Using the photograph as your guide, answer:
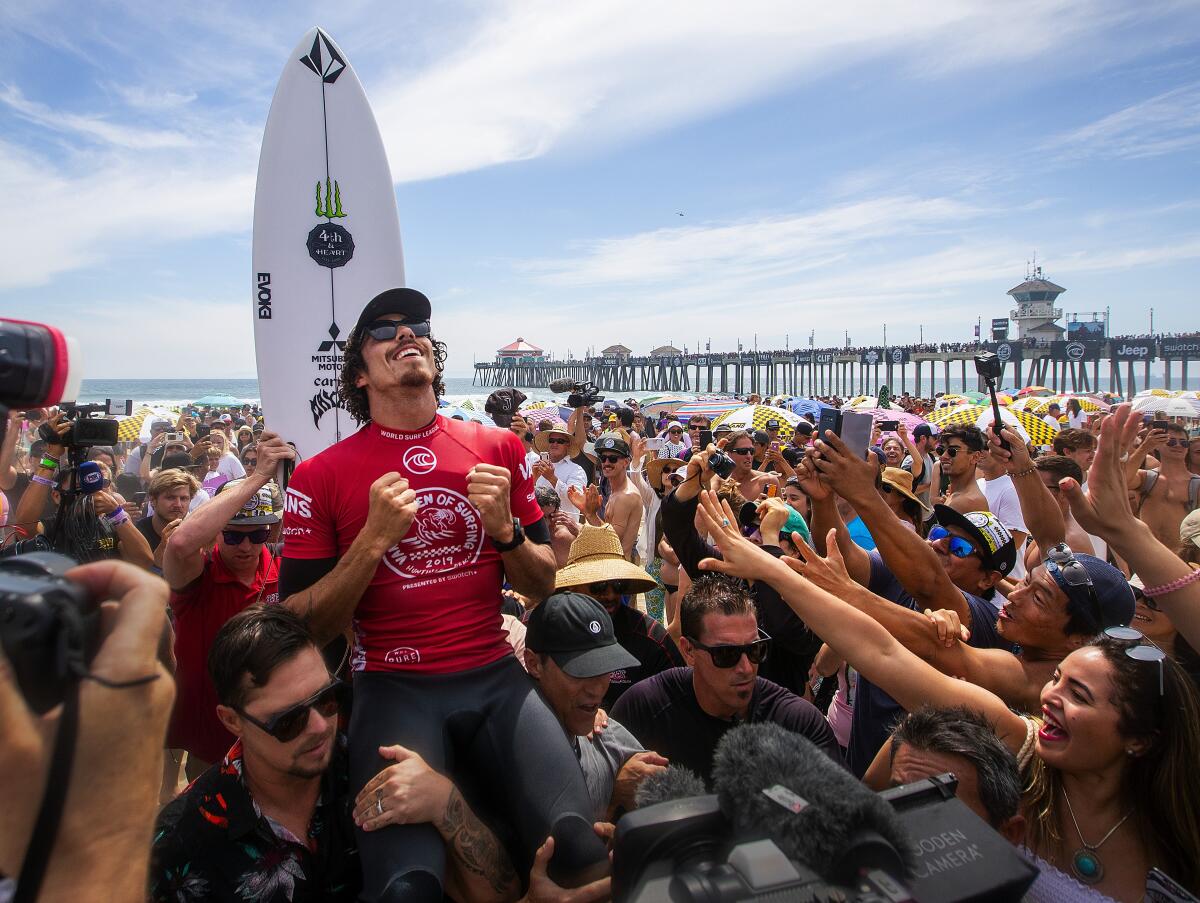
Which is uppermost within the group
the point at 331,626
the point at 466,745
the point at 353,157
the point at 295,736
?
the point at 353,157

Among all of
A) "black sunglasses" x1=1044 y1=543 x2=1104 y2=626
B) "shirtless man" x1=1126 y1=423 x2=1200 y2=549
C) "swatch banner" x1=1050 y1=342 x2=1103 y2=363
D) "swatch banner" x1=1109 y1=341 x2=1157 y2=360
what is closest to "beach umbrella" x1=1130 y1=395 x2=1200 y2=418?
"shirtless man" x1=1126 y1=423 x2=1200 y2=549

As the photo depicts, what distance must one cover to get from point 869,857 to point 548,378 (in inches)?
3419

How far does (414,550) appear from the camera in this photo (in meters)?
2.25

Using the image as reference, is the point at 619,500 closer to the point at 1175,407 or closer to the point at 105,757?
the point at 105,757

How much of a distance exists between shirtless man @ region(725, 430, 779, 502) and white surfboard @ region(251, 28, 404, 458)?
415 centimetres

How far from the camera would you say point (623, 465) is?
6633 millimetres

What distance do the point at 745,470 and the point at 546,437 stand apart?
2.37 m

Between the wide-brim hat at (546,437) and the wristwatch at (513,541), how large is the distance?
211 inches

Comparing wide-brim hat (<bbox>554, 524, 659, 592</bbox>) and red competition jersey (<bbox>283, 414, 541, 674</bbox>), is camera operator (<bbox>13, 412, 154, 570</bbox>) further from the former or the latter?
wide-brim hat (<bbox>554, 524, 659, 592</bbox>)

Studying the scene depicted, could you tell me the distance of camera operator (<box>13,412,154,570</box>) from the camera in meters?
3.42

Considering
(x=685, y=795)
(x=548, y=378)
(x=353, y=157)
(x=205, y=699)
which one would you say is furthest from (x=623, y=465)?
(x=548, y=378)

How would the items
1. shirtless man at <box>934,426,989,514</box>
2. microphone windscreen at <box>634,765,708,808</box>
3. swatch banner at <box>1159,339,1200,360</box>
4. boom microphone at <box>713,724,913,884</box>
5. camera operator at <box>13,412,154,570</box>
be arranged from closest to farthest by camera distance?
boom microphone at <box>713,724,913,884</box>, microphone windscreen at <box>634,765,708,808</box>, camera operator at <box>13,412,154,570</box>, shirtless man at <box>934,426,989,514</box>, swatch banner at <box>1159,339,1200,360</box>

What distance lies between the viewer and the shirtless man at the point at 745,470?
22.7 feet

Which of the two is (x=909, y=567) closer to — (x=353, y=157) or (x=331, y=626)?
(x=331, y=626)
